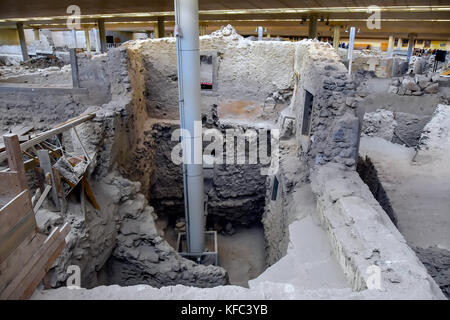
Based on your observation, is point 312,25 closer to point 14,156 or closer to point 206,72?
point 206,72

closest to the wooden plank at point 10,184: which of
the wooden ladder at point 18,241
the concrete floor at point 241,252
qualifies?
the wooden ladder at point 18,241

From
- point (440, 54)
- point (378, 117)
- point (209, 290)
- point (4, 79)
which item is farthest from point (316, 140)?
point (440, 54)

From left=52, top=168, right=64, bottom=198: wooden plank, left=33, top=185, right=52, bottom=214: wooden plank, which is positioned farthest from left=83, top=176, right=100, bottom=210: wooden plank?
left=33, top=185, right=52, bottom=214: wooden plank

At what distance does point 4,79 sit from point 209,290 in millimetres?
8654

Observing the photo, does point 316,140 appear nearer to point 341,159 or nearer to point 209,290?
point 341,159

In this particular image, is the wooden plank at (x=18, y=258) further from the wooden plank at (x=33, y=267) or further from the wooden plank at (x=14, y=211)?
the wooden plank at (x=14, y=211)

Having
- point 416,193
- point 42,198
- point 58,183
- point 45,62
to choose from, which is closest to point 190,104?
point 58,183

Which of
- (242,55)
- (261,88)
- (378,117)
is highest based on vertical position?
(242,55)

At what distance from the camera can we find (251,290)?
2633 millimetres

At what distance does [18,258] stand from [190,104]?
3494 mm

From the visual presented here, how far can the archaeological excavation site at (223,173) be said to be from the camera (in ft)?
8.94

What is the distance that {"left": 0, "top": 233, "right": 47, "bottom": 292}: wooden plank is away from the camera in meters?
2.07

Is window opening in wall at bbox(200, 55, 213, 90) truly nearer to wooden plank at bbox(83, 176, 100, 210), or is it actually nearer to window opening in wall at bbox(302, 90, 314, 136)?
window opening in wall at bbox(302, 90, 314, 136)

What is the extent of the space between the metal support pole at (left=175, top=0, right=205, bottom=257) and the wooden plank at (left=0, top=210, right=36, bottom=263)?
10.5 feet
